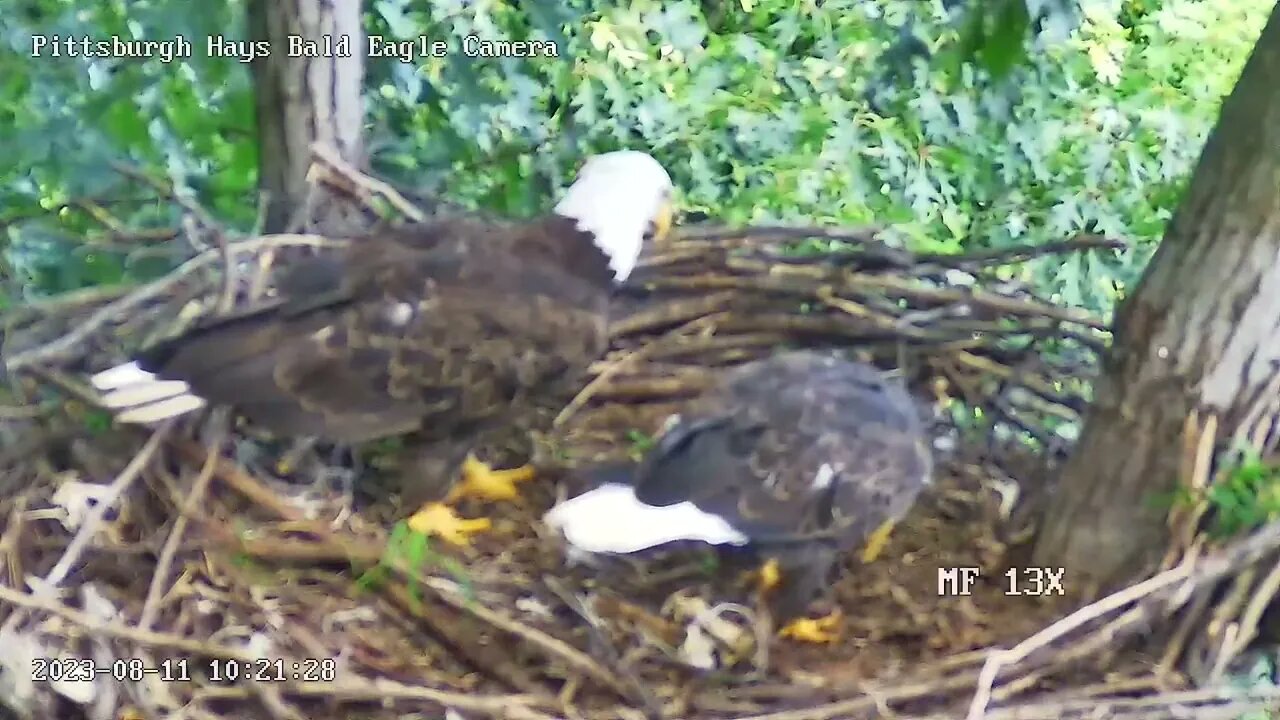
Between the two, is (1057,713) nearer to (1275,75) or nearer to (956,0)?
(1275,75)

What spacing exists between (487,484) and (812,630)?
618 mm

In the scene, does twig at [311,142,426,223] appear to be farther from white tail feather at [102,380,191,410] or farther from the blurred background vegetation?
white tail feather at [102,380,191,410]

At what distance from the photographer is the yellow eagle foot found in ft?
6.55

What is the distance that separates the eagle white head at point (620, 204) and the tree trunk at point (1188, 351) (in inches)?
35.2

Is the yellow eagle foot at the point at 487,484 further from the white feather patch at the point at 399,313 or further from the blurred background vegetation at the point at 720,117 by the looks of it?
the blurred background vegetation at the point at 720,117

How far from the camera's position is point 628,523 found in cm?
157

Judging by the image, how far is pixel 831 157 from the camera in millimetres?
3270

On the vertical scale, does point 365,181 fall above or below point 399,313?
above

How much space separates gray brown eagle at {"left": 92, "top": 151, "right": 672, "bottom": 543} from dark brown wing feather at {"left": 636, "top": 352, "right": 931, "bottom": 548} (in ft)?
1.00

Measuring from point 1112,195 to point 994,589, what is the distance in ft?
6.84

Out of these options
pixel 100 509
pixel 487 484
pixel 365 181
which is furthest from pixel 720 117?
pixel 100 509

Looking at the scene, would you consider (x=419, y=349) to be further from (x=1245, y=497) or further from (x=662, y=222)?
(x=1245, y=497)

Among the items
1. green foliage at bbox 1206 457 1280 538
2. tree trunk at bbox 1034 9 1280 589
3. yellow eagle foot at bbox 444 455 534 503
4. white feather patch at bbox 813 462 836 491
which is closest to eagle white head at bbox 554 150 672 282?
yellow eagle foot at bbox 444 455 534 503

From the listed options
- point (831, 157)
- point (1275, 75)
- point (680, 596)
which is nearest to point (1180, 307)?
point (1275, 75)
